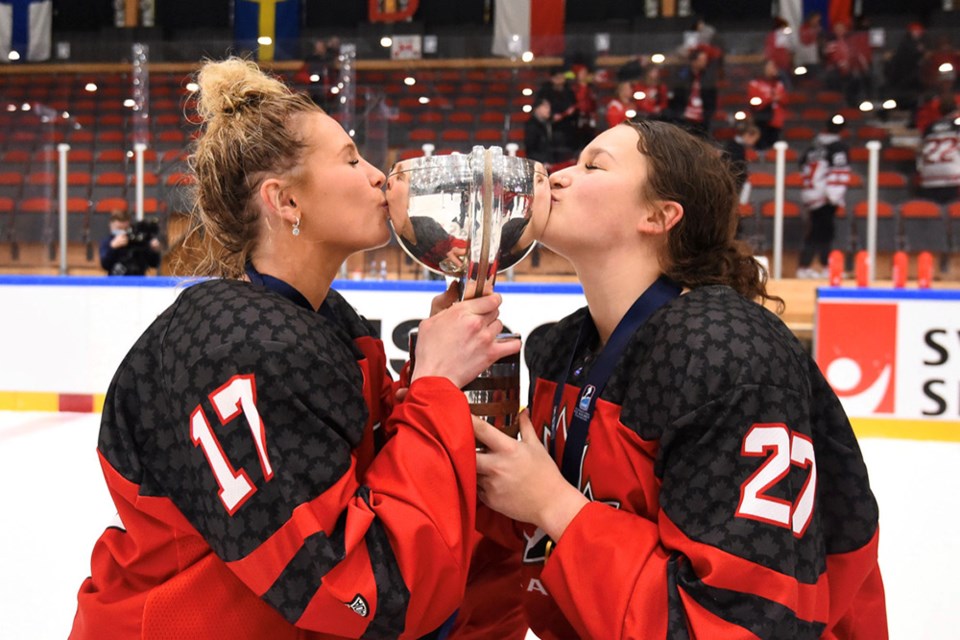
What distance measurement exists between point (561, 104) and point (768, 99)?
1722mm

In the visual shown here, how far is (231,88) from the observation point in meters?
1.41

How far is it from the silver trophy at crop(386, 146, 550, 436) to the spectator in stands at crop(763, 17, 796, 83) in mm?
6784

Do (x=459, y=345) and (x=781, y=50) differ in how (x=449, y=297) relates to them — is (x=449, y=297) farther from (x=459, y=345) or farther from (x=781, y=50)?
(x=781, y=50)

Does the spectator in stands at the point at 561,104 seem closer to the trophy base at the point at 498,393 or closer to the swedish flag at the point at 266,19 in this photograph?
the trophy base at the point at 498,393

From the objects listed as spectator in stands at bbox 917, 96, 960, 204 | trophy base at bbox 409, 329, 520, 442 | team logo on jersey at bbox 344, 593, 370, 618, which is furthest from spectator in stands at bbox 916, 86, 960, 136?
team logo on jersey at bbox 344, 593, 370, 618

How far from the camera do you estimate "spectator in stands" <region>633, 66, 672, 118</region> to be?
23.7 ft

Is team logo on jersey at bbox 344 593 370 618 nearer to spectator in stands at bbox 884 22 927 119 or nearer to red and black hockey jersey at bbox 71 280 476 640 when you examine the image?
red and black hockey jersey at bbox 71 280 476 640

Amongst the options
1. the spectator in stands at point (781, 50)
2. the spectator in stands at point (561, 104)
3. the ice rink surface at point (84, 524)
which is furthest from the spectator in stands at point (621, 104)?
the ice rink surface at point (84, 524)

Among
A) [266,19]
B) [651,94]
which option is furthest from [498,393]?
[266,19]

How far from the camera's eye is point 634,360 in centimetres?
127

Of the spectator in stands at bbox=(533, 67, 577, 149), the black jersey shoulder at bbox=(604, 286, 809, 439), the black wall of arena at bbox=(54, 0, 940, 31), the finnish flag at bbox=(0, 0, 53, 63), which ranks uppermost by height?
the black wall of arena at bbox=(54, 0, 940, 31)

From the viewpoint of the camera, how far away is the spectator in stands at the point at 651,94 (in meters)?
7.23

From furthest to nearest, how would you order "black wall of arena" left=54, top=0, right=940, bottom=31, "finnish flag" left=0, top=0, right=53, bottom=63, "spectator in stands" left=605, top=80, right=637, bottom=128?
"black wall of arena" left=54, top=0, right=940, bottom=31, "finnish flag" left=0, top=0, right=53, bottom=63, "spectator in stands" left=605, top=80, right=637, bottom=128

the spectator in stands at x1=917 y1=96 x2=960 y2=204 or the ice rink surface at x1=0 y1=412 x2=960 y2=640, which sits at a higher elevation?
the spectator in stands at x1=917 y1=96 x2=960 y2=204
